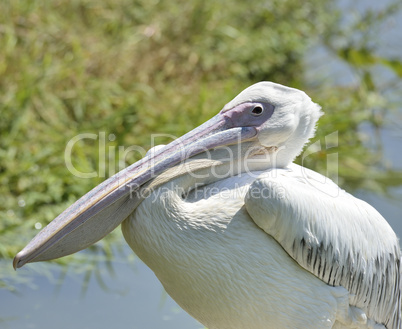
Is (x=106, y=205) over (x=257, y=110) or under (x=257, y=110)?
under

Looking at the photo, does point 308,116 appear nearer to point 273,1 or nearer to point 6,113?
point 6,113

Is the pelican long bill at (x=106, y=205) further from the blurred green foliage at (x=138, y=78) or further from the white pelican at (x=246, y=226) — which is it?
the blurred green foliage at (x=138, y=78)

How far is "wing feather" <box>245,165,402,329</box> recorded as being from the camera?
2.38 metres

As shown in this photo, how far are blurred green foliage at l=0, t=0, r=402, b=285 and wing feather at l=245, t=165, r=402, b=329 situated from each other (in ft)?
5.58

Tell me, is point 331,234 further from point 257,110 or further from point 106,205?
point 106,205

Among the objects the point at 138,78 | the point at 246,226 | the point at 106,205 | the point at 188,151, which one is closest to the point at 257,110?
the point at 188,151

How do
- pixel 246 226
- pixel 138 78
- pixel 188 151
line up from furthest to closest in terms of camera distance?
pixel 138 78 < pixel 188 151 < pixel 246 226

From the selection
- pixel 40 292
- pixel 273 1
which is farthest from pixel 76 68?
pixel 273 1

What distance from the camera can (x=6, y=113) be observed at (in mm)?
4418

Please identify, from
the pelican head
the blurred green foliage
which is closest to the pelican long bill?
the pelican head

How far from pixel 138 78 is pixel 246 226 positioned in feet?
9.84

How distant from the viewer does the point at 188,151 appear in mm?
2518

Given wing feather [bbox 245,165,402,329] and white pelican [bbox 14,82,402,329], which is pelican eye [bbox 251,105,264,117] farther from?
wing feather [bbox 245,165,402,329]

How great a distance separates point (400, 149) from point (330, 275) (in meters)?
3.26
